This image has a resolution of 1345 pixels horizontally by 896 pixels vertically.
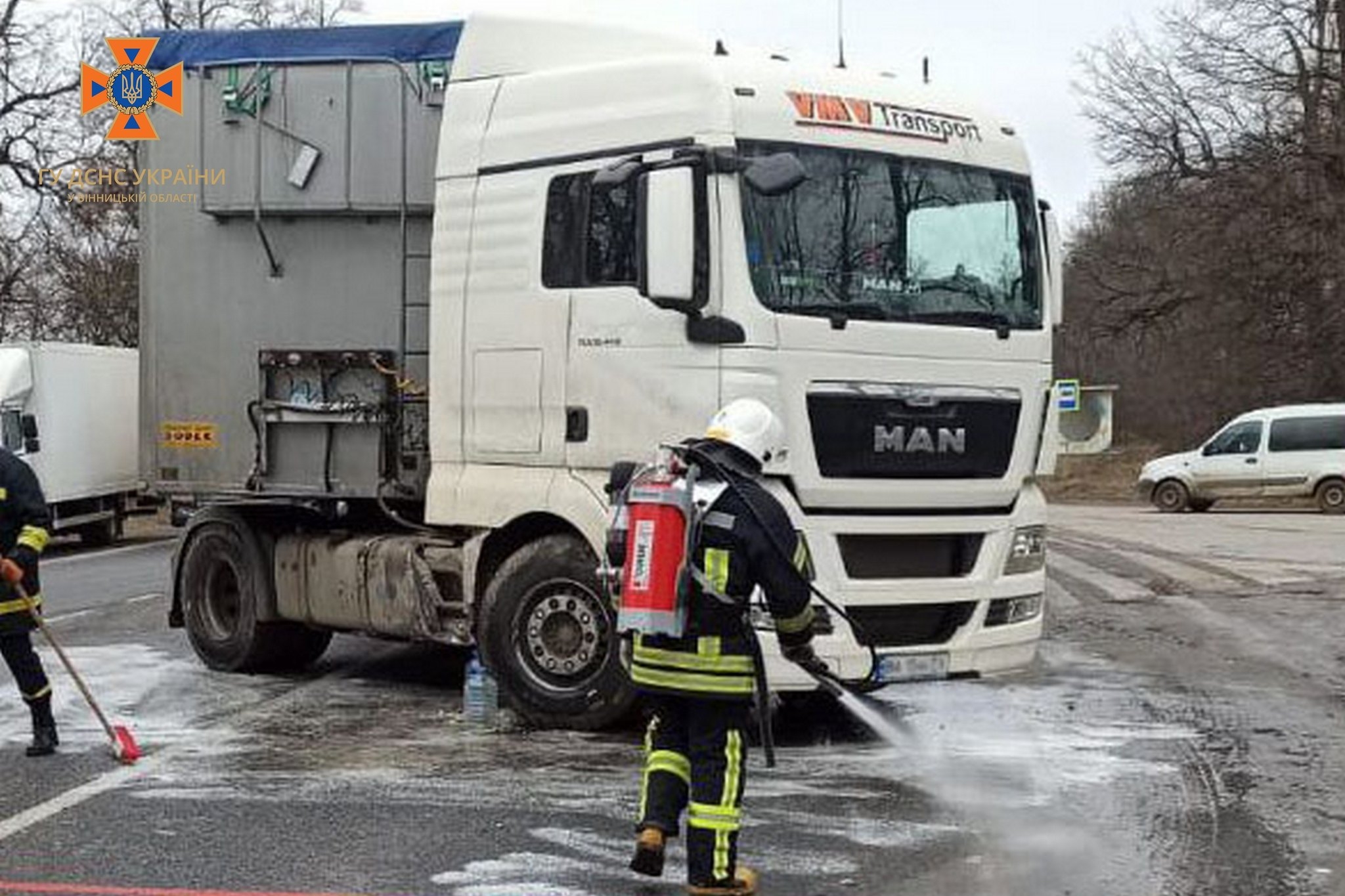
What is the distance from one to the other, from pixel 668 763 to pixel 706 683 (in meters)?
0.38

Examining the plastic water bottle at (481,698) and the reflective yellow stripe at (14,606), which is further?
the plastic water bottle at (481,698)

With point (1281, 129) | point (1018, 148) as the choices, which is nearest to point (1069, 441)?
point (1281, 129)

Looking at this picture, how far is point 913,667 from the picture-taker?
25.1 ft

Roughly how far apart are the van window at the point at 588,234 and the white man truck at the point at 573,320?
2cm

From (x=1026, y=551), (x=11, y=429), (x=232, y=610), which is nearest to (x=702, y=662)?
(x=1026, y=551)

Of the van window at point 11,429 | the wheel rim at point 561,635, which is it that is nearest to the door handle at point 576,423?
the wheel rim at point 561,635

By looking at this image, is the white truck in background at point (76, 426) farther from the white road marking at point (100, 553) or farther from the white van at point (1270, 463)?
the white van at point (1270, 463)

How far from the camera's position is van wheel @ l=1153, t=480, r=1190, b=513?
1230 inches

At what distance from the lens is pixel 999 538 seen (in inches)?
316

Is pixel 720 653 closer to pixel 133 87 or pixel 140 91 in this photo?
pixel 140 91

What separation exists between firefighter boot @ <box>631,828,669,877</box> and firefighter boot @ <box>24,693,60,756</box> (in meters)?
3.63

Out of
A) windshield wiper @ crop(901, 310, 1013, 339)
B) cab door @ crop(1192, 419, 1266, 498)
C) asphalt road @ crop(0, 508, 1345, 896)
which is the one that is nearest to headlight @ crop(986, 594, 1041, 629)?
asphalt road @ crop(0, 508, 1345, 896)

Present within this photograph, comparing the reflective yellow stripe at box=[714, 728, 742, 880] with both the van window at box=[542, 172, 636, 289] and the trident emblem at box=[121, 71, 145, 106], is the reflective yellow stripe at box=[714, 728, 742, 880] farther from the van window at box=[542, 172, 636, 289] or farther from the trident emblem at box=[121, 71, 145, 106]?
the trident emblem at box=[121, 71, 145, 106]

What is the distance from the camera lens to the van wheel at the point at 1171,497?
3123 centimetres
